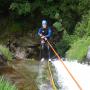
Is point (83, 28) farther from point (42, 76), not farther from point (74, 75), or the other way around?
point (42, 76)

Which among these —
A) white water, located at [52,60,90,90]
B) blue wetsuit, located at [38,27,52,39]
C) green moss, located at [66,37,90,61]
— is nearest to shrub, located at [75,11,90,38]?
green moss, located at [66,37,90,61]

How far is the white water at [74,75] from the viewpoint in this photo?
10.8m

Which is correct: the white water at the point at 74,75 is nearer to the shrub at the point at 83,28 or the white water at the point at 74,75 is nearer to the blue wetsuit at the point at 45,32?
the blue wetsuit at the point at 45,32

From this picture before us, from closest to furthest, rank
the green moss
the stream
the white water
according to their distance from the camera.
Result: the white water
the stream
the green moss

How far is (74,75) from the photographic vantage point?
12.4m

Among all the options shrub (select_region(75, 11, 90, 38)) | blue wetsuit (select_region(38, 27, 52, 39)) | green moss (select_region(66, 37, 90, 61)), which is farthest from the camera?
shrub (select_region(75, 11, 90, 38))

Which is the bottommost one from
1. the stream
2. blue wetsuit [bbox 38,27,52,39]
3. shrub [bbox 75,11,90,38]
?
the stream

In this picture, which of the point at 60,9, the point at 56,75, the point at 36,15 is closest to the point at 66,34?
the point at 60,9

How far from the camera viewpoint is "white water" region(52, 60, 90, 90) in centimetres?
1082

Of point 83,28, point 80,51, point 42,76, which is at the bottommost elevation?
point 42,76

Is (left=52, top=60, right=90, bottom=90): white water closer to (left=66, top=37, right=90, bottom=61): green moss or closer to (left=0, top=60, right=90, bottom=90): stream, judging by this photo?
(left=0, top=60, right=90, bottom=90): stream

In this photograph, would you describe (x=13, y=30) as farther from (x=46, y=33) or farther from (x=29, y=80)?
(x=29, y=80)

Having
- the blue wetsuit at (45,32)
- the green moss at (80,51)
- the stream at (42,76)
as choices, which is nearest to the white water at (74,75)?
the stream at (42,76)

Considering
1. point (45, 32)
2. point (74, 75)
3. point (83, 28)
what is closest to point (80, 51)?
point (45, 32)
